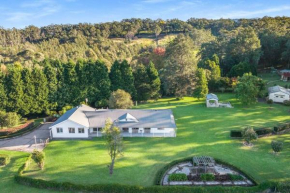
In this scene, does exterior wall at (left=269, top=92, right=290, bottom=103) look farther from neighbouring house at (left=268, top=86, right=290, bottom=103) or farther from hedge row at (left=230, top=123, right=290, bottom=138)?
hedge row at (left=230, top=123, right=290, bottom=138)

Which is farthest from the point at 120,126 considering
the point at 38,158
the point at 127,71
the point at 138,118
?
the point at 127,71

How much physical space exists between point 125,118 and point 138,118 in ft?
6.90

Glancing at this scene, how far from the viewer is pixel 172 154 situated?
27.7m

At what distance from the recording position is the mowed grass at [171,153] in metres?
23.4

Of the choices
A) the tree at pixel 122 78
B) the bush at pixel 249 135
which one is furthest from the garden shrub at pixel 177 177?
the tree at pixel 122 78

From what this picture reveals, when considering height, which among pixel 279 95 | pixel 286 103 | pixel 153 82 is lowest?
pixel 286 103

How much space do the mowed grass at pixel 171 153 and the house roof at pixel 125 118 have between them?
226 centimetres

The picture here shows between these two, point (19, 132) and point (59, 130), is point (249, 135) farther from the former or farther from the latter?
point (19, 132)

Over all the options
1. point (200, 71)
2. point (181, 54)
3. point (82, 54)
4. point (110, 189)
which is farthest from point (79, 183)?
point (82, 54)

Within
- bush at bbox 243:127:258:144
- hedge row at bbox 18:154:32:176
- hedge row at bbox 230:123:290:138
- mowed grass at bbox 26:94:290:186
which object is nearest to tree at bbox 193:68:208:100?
mowed grass at bbox 26:94:290:186

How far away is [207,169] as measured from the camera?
2447cm

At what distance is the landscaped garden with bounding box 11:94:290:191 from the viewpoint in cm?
2339

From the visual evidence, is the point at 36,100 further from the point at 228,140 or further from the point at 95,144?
the point at 228,140

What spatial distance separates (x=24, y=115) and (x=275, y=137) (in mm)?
43051
